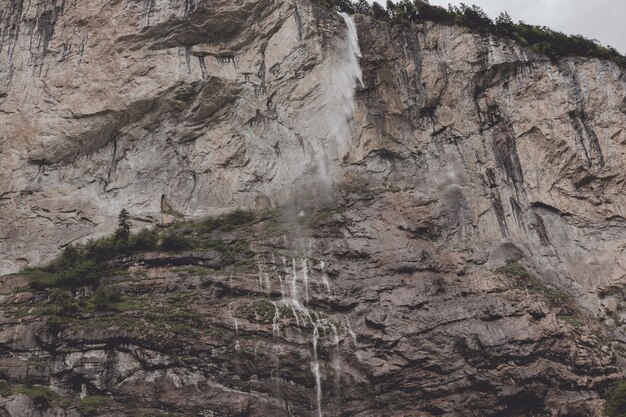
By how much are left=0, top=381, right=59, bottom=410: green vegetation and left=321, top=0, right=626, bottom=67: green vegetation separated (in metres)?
25.5

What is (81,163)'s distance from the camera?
34.4 meters

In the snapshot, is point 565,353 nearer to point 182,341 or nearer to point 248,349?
point 248,349

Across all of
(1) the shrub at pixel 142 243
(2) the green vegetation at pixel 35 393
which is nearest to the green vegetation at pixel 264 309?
(1) the shrub at pixel 142 243

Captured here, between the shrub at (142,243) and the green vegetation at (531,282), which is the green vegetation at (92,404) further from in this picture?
the green vegetation at (531,282)

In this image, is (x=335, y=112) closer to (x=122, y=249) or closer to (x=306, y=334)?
(x=122, y=249)

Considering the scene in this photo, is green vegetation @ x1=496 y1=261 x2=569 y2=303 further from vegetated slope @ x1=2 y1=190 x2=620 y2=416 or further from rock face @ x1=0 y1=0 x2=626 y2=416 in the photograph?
rock face @ x1=0 y1=0 x2=626 y2=416

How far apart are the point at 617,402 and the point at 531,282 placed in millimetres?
6564

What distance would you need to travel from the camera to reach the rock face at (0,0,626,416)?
24047mm

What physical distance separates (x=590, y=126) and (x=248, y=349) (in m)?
21.6

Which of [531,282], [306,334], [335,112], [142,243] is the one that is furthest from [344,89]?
[306,334]

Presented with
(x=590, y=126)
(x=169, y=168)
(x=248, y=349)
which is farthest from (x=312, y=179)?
(x=590, y=126)

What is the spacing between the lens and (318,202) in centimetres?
3266

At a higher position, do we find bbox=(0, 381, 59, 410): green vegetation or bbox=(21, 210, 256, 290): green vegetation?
bbox=(21, 210, 256, 290): green vegetation

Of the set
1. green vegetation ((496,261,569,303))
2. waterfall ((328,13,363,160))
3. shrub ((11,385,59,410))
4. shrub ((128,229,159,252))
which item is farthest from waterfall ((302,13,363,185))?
shrub ((11,385,59,410))
